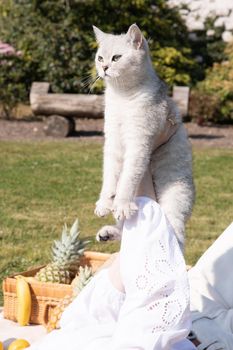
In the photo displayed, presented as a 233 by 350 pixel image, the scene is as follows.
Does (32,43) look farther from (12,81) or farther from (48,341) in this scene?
(48,341)

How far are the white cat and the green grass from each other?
2197 mm

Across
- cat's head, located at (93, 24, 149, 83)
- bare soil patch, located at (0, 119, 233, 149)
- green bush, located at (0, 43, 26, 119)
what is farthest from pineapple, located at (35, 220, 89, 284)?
green bush, located at (0, 43, 26, 119)

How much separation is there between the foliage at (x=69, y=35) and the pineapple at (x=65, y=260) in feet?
28.8

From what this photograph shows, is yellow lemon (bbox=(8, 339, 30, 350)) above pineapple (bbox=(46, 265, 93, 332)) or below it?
below

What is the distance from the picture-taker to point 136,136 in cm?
378

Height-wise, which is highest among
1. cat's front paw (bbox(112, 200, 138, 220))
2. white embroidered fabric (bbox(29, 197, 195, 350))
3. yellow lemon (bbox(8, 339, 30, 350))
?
cat's front paw (bbox(112, 200, 138, 220))

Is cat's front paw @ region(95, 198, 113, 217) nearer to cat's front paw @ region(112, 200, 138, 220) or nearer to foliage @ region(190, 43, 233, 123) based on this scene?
cat's front paw @ region(112, 200, 138, 220)

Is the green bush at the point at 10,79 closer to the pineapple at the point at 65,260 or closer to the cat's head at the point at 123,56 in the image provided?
the pineapple at the point at 65,260

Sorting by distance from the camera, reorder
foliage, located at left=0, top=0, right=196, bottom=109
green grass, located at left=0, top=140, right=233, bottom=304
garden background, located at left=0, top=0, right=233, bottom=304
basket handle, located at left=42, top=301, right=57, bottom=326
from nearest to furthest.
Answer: basket handle, located at left=42, top=301, right=57, bottom=326, green grass, located at left=0, top=140, right=233, bottom=304, garden background, located at left=0, top=0, right=233, bottom=304, foliage, located at left=0, top=0, right=196, bottom=109

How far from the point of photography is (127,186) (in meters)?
3.68

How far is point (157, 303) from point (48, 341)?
674mm

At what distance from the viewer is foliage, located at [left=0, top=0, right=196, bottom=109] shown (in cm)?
1365

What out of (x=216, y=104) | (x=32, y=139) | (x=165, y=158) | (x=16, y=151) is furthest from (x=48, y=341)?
(x=216, y=104)

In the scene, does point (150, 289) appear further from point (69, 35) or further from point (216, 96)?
point (69, 35)
